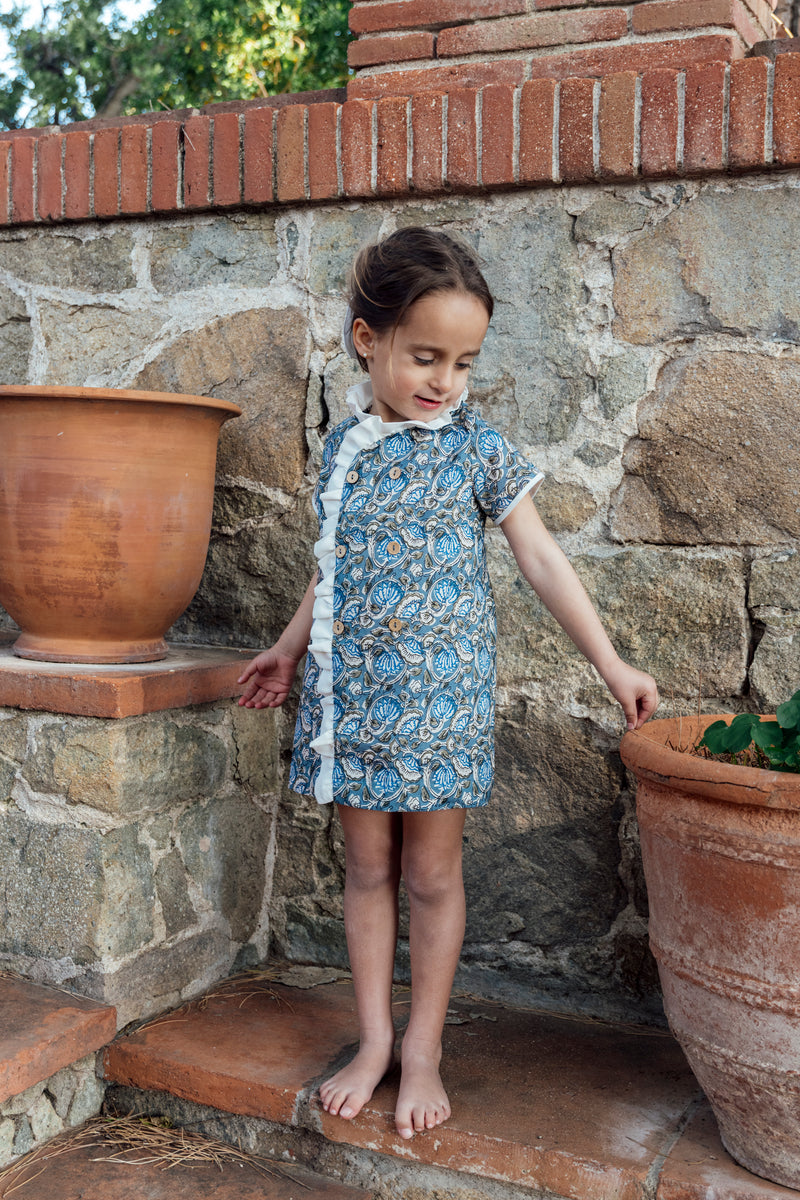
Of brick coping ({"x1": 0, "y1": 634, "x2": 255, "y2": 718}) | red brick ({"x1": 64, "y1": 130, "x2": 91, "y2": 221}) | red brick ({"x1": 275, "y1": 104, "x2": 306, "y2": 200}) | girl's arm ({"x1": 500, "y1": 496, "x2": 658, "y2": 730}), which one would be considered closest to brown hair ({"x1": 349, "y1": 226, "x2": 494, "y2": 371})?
girl's arm ({"x1": 500, "y1": 496, "x2": 658, "y2": 730})

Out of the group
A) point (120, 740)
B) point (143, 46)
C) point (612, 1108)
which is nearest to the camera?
point (612, 1108)

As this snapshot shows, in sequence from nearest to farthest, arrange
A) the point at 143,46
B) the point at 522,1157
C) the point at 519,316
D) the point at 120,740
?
the point at 522,1157 < the point at 120,740 < the point at 519,316 < the point at 143,46

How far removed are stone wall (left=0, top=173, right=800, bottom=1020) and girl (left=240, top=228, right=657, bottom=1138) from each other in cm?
34

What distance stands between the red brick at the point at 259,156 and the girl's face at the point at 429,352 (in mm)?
744

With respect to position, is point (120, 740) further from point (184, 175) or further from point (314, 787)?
point (184, 175)

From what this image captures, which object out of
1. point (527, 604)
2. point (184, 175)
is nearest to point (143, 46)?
point (184, 175)

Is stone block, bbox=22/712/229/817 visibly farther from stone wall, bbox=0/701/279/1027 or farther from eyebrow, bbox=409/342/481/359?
eyebrow, bbox=409/342/481/359

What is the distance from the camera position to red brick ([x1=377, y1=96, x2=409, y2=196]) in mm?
2225

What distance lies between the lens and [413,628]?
1771 millimetres

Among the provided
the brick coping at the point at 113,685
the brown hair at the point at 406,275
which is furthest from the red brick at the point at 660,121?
the brick coping at the point at 113,685

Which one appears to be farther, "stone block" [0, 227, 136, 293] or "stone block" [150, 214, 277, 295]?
"stone block" [0, 227, 136, 293]

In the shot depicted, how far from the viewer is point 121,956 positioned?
2.06 m

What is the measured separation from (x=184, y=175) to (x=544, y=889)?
5.97ft

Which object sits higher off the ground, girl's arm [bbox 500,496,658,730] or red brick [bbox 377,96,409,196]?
red brick [bbox 377,96,409,196]
